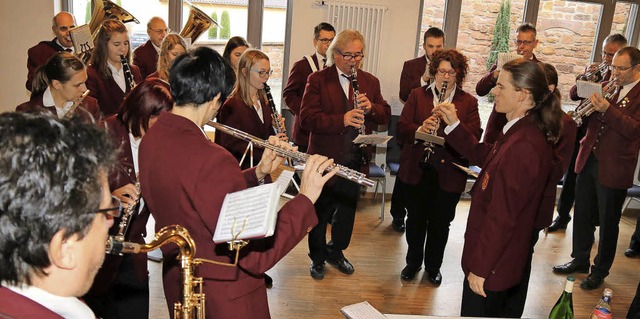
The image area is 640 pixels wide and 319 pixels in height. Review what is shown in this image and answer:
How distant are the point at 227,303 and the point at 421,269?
296 centimetres

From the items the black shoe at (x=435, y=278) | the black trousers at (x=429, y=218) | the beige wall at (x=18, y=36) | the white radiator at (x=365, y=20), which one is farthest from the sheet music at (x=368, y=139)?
the beige wall at (x=18, y=36)

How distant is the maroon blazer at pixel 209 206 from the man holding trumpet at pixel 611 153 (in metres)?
3.36

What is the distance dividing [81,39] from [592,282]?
4.67m

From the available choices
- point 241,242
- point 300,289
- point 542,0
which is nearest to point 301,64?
point 300,289

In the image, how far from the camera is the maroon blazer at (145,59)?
5824 mm

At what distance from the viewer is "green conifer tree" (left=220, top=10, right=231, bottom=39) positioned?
677 cm

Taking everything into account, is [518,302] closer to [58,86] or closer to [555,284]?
[555,284]

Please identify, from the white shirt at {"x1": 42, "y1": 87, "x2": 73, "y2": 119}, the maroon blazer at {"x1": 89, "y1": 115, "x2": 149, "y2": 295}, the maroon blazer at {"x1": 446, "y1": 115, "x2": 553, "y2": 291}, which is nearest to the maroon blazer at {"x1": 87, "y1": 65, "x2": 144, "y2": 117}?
the white shirt at {"x1": 42, "y1": 87, "x2": 73, "y2": 119}

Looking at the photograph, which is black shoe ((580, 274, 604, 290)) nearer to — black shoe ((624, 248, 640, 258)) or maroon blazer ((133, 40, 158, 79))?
black shoe ((624, 248, 640, 258))

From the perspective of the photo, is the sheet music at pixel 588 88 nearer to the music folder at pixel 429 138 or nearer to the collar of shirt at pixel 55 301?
the music folder at pixel 429 138

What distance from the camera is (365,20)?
6414 mm

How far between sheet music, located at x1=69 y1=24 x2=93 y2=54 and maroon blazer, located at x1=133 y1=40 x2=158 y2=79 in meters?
0.95

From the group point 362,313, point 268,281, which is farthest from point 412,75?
point 362,313

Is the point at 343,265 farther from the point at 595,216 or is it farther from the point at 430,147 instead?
the point at 595,216
